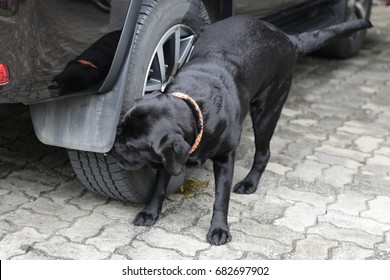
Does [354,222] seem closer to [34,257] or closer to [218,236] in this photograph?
[218,236]

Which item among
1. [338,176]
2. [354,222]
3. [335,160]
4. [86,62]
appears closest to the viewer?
[86,62]

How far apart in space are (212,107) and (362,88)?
3.28 meters

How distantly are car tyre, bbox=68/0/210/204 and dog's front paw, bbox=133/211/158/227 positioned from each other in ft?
0.35

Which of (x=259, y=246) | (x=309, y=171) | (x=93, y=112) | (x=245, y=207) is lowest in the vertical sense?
(x=309, y=171)

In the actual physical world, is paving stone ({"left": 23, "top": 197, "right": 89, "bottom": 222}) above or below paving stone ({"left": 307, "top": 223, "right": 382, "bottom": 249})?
below

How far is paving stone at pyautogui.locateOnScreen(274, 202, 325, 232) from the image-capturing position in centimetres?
349

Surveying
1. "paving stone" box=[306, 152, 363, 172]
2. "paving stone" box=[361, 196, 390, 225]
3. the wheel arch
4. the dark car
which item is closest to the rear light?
the dark car

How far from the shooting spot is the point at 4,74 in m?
2.68

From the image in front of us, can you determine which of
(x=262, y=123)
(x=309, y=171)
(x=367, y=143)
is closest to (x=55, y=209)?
(x=262, y=123)

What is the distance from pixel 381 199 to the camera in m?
3.84

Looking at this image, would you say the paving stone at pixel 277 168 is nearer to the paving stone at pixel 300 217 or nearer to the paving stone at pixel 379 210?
the paving stone at pixel 300 217

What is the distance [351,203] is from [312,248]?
0.62 m

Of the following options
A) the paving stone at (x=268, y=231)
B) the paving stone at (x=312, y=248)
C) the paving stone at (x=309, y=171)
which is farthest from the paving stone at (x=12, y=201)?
the paving stone at (x=309, y=171)

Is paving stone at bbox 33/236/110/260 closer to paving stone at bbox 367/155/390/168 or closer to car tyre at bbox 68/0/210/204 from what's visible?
car tyre at bbox 68/0/210/204
